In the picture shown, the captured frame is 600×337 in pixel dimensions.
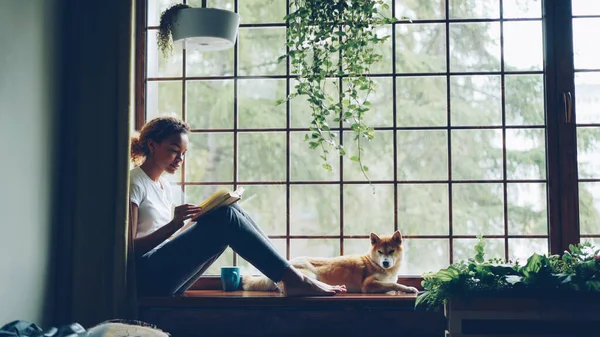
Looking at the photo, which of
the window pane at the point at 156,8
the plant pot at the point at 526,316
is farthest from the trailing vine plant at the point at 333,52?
the plant pot at the point at 526,316

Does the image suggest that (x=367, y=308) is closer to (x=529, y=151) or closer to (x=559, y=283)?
(x=559, y=283)

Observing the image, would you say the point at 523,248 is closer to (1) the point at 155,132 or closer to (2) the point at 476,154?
(2) the point at 476,154

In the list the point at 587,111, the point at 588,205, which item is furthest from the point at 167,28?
the point at 588,205

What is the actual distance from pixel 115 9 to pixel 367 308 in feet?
5.32

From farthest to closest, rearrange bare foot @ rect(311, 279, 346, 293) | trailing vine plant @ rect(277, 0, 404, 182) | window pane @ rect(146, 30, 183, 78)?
window pane @ rect(146, 30, 183, 78), trailing vine plant @ rect(277, 0, 404, 182), bare foot @ rect(311, 279, 346, 293)

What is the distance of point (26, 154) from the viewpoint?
2.69 m

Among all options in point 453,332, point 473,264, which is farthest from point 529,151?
point 453,332

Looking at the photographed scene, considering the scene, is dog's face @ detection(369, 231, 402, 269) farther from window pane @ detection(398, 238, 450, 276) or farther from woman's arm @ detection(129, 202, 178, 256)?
woman's arm @ detection(129, 202, 178, 256)

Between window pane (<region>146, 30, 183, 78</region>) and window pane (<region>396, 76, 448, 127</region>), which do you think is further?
window pane (<region>146, 30, 183, 78</region>)

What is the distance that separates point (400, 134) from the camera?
3.17m

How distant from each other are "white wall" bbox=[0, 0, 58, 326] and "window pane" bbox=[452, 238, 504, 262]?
70.1 inches

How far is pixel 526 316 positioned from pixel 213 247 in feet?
3.99

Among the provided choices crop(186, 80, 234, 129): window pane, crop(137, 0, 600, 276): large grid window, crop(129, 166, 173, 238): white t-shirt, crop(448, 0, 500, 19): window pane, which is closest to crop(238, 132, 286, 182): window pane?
crop(137, 0, 600, 276): large grid window

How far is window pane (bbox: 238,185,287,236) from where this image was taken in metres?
3.21
